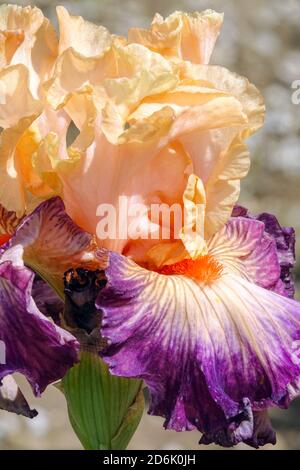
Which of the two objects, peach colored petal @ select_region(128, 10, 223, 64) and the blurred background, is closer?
peach colored petal @ select_region(128, 10, 223, 64)

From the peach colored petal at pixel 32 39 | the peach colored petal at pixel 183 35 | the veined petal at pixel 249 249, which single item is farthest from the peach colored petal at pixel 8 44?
the veined petal at pixel 249 249

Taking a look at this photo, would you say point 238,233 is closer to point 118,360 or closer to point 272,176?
point 118,360

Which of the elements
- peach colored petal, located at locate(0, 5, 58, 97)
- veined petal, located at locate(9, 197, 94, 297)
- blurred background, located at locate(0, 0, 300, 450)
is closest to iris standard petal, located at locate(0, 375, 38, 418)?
veined petal, located at locate(9, 197, 94, 297)

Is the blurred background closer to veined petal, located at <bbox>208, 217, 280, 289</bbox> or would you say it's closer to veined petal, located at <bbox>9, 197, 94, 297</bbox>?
veined petal, located at <bbox>208, 217, 280, 289</bbox>

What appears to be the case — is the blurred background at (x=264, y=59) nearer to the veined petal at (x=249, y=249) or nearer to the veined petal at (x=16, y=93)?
the veined petal at (x=249, y=249)

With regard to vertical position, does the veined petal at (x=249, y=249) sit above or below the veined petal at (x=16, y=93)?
below

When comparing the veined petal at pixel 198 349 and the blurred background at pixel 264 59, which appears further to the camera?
the blurred background at pixel 264 59
